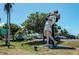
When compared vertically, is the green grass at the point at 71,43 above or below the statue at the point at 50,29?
below

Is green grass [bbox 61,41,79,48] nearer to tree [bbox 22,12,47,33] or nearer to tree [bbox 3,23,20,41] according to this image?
tree [bbox 22,12,47,33]

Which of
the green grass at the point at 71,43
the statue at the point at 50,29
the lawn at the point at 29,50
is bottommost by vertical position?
the lawn at the point at 29,50

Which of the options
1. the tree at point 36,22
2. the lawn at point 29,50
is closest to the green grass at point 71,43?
the lawn at point 29,50

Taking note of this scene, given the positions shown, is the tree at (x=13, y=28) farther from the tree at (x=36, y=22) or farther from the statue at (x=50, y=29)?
the statue at (x=50, y=29)

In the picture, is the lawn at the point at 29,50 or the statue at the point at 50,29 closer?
the lawn at the point at 29,50

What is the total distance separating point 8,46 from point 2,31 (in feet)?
0.99

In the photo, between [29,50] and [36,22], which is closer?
[29,50]

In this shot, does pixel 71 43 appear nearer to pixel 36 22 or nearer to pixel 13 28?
pixel 36 22

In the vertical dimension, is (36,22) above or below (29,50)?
above

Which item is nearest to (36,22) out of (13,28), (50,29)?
(50,29)

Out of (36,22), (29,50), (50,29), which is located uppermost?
(36,22)

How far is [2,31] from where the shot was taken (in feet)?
25.2

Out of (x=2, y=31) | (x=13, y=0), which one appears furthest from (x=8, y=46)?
(x=13, y=0)
